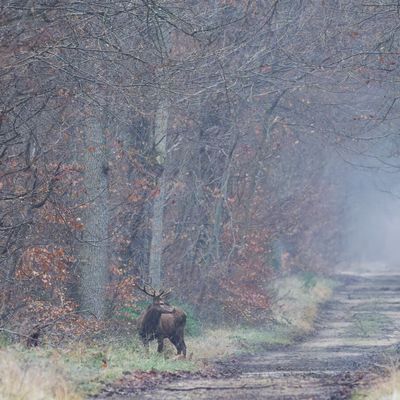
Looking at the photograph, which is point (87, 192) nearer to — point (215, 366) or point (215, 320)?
point (215, 366)

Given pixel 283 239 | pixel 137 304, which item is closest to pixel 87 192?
pixel 137 304

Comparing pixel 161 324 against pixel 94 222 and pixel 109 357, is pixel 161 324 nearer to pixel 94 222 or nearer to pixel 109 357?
pixel 109 357

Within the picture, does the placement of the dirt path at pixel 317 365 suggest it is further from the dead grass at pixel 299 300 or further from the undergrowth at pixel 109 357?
the undergrowth at pixel 109 357

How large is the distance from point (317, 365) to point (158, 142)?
8.30 metres

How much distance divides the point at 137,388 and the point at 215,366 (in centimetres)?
Result: 501

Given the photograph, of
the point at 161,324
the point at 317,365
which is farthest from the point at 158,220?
the point at 317,365

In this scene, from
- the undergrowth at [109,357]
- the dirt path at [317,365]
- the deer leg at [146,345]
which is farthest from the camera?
the deer leg at [146,345]

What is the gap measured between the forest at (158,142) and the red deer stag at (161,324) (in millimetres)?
636

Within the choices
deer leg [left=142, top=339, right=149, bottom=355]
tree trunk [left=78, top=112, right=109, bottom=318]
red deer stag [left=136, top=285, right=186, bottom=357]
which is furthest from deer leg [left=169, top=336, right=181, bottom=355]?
tree trunk [left=78, top=112, right=109, bottom=318]

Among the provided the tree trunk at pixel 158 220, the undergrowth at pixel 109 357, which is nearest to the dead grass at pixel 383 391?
the undergrowth at pixel 109 357

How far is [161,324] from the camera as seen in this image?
829 inches

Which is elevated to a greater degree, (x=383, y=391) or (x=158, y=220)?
(x=158, y=220)

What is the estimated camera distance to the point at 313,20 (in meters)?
27.1

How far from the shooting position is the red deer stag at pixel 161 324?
21.0 m
